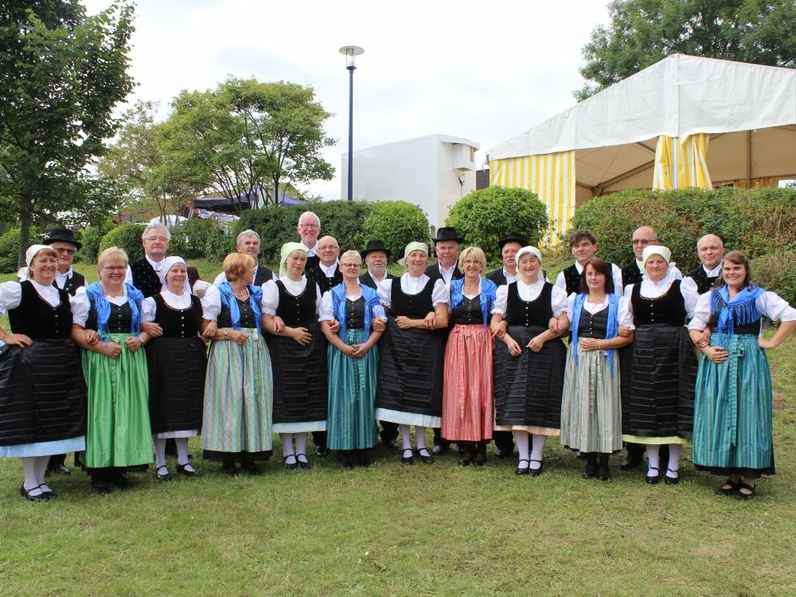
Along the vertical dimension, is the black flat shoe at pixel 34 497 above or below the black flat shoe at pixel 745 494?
below

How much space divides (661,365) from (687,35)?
56.7 feet

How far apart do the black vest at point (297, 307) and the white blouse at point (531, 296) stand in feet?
4.13

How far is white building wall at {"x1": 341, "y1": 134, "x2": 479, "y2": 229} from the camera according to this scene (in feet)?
55.3

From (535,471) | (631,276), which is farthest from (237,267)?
(631,276)

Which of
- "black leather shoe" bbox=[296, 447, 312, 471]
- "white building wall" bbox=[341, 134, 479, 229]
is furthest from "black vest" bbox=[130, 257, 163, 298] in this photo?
"white building wall" bbox=[341, 134, 479, 229]

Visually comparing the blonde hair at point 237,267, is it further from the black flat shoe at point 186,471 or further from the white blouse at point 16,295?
the black flat shoe at point 186,471

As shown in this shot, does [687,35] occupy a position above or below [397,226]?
above

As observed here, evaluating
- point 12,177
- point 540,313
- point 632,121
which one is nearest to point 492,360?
point 540,313

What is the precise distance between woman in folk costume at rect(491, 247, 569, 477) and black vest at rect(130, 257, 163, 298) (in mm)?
2373

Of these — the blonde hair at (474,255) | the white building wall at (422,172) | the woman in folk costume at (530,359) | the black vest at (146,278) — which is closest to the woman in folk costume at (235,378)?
the black vest at (146,278)

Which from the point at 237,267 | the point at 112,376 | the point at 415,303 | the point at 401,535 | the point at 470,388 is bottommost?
the point at 401,535

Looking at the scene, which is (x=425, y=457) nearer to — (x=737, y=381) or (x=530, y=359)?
(x=530, y=359)

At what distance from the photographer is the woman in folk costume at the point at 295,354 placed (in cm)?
453

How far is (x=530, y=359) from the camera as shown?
445 centimetres
